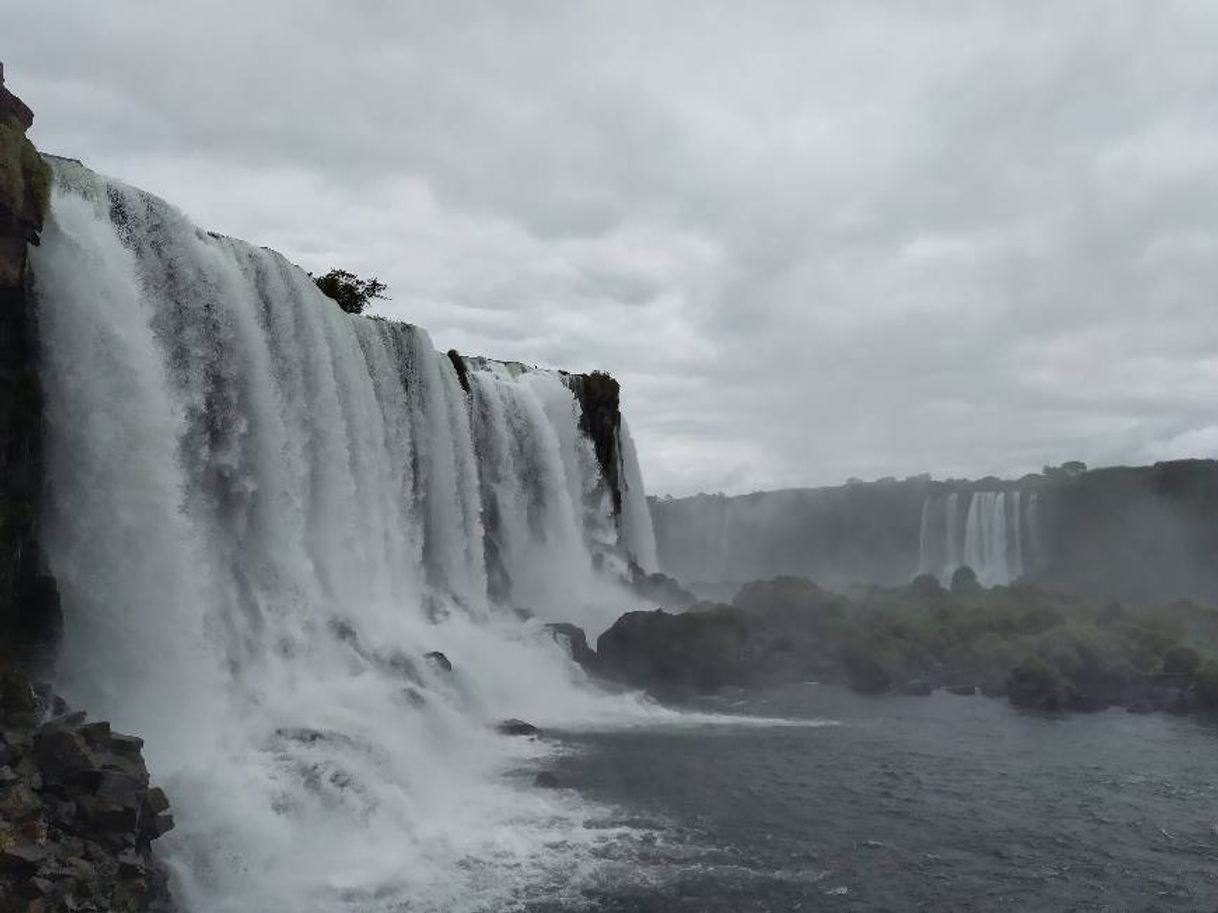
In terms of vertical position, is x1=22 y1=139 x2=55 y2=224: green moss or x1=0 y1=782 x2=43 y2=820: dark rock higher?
x1=22 y1=139 x2=55 y2=224: green moss

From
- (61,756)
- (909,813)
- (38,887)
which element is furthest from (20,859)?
(909,813)

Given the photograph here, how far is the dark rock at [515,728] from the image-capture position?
21.0m

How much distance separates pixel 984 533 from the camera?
62.2 metres

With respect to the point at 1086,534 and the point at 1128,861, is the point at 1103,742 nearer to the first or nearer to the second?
the point at 1128,861

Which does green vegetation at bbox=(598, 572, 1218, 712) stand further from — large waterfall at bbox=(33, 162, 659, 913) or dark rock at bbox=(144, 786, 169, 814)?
dark rock at bbox=(144, 786, 169, 814)

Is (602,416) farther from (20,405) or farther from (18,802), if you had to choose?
(18,802)

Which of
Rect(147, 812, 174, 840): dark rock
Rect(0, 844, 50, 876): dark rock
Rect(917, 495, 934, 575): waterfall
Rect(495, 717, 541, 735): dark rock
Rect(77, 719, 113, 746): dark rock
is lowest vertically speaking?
Rect(495, 717, 541, 735): dark rock

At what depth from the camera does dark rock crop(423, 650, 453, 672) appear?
21.6 metres

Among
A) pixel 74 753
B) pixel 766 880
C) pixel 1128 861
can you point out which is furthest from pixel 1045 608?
pixel 74 753

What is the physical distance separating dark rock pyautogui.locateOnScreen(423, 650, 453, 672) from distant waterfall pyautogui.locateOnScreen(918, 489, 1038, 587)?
1879 inches

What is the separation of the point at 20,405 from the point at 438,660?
10.6m

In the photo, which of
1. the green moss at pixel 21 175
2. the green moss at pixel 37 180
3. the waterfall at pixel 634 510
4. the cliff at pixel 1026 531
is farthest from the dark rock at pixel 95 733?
the cliff at pixel 1026 531

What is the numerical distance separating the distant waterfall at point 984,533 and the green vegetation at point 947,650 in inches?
971

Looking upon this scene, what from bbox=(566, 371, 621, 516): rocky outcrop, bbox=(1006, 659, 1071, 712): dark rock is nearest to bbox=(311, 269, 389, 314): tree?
bbox=(566, 371, 621, 516): rocky outcrop
